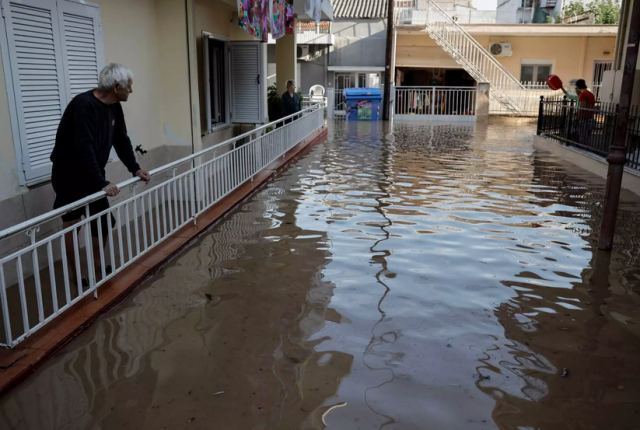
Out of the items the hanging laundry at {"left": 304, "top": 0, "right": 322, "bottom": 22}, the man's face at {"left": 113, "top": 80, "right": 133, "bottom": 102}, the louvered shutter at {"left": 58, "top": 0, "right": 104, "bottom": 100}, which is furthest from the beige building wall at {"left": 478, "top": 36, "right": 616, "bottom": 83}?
the man's face at {"left": 113, "top": 80, "right": 133, "bottom": 102}

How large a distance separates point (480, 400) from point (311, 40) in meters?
23.7

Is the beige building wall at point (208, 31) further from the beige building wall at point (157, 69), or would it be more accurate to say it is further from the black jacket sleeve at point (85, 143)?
the black jacket sleeve at point (85, 143)

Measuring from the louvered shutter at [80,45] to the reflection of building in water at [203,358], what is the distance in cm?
222

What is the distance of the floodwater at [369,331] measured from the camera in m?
3.34

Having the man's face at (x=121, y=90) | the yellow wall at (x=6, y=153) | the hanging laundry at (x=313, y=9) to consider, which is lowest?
the yellow wall at (x=6, y=153)

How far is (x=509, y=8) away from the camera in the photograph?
96.8 ft

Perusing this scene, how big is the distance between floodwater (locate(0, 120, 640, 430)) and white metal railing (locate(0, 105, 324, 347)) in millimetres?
376

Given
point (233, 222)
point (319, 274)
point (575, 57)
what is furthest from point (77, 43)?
point (575, 57)

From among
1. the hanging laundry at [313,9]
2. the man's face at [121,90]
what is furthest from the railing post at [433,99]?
the man's face at [121,90]

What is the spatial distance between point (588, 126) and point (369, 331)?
9968mm

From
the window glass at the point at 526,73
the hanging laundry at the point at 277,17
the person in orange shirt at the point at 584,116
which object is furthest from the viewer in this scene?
the window glass at the point at 526,73

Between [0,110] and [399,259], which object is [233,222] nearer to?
[399,259]

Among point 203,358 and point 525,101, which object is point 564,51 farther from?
point 203,358

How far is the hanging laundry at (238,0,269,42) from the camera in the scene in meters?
8.54
